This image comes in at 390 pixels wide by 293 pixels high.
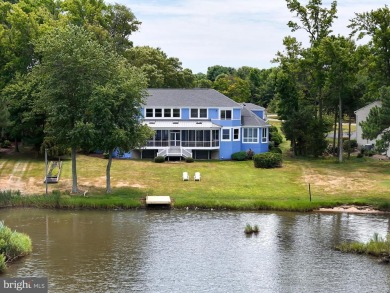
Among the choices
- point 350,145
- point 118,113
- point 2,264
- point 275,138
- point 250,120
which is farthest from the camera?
point 275,138

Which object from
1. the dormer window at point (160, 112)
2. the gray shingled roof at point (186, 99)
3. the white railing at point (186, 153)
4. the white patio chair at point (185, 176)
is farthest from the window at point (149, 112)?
the white patio chair at point (185, 176)

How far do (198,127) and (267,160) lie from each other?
31.3ft

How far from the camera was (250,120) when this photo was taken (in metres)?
71.4

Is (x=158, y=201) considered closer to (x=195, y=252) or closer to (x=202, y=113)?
(x=195, y=252)

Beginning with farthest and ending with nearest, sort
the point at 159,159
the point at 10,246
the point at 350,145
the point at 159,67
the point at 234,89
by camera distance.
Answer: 1. the point at 234,89
2. the point at 159,67
3. the point at 350,145
4. the point at 159,159
5. the point at 10,246

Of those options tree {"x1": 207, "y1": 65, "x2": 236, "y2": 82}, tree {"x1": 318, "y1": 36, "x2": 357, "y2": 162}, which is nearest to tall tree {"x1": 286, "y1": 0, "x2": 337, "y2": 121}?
tree {"x1": 318, "y1": 36, "x2": 357, "y2": 162}

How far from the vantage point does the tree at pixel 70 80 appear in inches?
1927

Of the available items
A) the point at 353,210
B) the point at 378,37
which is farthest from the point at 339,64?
the point at 353,210

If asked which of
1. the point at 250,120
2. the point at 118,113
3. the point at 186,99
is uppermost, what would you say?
the point at 186,99

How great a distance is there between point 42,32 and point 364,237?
45258 millimetres

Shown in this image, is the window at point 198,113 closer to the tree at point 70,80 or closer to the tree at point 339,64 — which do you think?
the tree at point 339,64

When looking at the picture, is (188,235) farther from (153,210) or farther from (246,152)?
(246,152)

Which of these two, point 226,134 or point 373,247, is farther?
point 226,134

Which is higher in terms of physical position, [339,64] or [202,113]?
[339,64]
